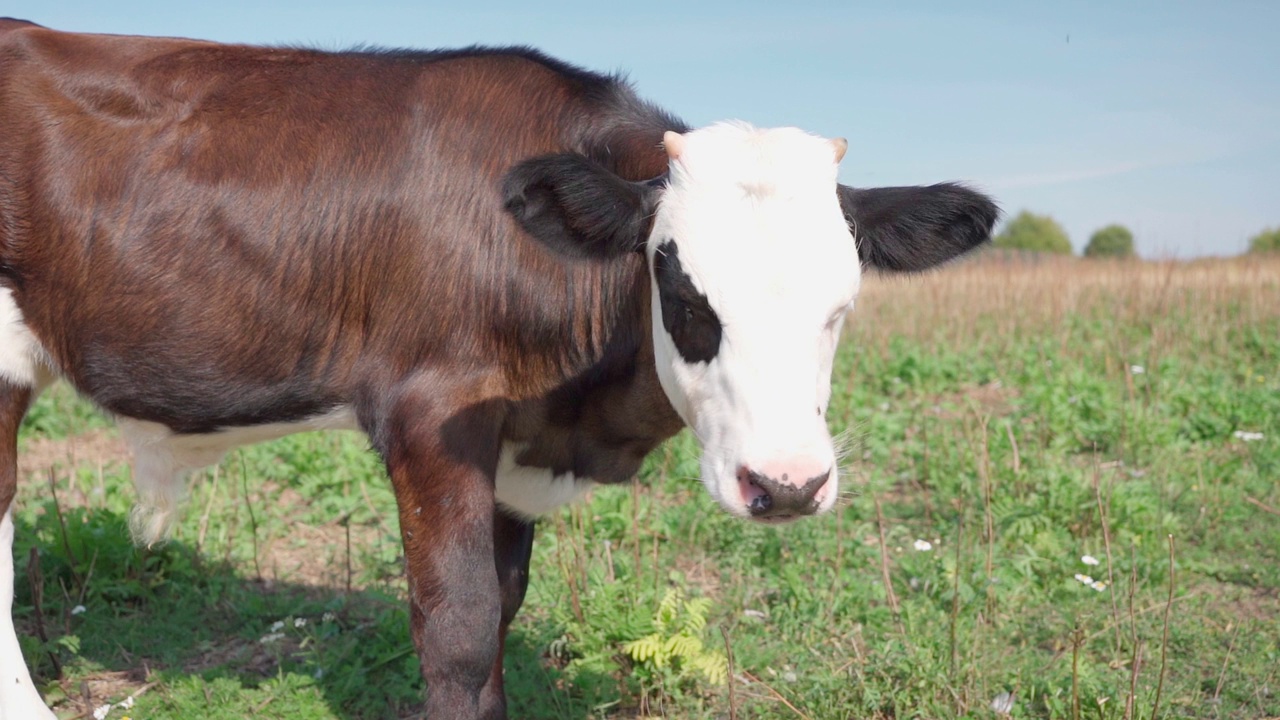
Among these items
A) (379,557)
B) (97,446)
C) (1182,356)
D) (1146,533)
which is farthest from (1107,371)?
(97,446)

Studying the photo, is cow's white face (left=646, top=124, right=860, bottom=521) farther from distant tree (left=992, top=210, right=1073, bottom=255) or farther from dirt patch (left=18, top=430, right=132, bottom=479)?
distant tree (left=992, top=210, right=1073, bottom=255)

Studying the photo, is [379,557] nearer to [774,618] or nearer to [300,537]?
[300,537]

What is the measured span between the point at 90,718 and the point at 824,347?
10.5 ft

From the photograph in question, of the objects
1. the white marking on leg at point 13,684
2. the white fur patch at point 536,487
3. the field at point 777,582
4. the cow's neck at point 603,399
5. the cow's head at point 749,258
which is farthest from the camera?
the field at point 777,582

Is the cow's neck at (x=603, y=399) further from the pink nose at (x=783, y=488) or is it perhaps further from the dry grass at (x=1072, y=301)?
the dry grass at (x=1072, y=301)

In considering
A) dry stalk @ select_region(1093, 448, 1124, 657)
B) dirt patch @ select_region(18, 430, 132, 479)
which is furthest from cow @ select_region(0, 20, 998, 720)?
dirt patch @ select_region(18, 430, 132, 479)

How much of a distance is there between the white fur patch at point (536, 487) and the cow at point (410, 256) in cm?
1

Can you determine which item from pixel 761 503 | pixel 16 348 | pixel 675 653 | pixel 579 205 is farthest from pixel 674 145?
pixel 16 348

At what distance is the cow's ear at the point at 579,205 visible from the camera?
3.15 metres

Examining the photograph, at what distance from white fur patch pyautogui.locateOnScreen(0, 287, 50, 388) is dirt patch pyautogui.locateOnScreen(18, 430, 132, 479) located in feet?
9.72

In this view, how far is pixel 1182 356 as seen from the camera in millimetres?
9844

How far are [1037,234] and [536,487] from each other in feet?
236

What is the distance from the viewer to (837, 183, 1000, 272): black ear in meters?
3.39

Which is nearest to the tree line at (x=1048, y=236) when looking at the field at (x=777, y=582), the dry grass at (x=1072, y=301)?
the dry grass at (x=1072, y=301)
